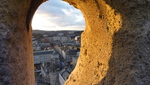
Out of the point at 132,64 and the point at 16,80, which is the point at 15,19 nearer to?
the point at 16,80

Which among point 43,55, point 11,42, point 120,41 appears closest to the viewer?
point 11,42

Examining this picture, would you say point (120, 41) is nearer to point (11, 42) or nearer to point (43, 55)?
point (11, 42)

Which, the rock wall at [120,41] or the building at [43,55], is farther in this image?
the building at [43,55]

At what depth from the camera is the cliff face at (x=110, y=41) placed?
1.43 m

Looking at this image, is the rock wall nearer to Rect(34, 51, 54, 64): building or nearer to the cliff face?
the cliff face

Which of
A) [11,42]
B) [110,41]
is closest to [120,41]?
[110,41]

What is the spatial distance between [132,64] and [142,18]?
51 centimetres

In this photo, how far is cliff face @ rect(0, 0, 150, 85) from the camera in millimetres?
1431

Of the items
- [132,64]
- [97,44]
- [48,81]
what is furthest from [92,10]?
[48,81]

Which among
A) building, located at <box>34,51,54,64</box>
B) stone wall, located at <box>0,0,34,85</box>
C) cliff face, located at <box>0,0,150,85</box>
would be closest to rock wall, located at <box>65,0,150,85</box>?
cliff face, located at <box>0,0,150,85</box>

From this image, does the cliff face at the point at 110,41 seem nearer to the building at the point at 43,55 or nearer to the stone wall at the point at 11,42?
the stone wall at the point at 11,42

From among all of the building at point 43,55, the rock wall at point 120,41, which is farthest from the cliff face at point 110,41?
the building at point 43,55

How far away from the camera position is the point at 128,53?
1.60 meters

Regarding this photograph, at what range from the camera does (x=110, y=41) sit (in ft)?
5.96
